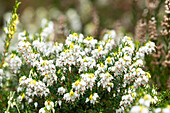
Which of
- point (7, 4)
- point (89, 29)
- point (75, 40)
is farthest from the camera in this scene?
point (7, 4)

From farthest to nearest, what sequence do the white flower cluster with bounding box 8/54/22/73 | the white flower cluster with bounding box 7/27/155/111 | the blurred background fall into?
1. the blurred background
2. the white flower cluster with bounding box 8/54/22/73
3. the white flower cluster with bounding box 7/27/155/111

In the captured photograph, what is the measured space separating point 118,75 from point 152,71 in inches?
58.4

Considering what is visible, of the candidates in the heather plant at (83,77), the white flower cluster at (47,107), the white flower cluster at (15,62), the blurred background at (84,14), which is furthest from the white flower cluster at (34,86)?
the blurred background at (84,14)

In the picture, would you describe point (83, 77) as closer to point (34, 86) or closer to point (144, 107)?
point (34, 86)

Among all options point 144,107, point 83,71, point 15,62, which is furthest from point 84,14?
point 144,107

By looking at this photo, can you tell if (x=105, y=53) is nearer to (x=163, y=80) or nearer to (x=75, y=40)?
(x=75, y=40)

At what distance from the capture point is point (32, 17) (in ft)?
32.9

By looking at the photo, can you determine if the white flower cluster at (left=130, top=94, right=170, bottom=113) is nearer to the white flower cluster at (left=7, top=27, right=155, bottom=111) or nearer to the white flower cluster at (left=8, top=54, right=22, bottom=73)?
the white flower cluster at (left=7, top=27, right=155, bottom=111)

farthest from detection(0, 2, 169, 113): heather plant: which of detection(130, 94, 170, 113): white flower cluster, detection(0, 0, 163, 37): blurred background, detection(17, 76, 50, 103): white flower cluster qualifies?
detection(0, 0, 163, 37): blurred background

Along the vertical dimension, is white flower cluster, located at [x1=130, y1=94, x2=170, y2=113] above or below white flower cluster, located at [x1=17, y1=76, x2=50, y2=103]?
below

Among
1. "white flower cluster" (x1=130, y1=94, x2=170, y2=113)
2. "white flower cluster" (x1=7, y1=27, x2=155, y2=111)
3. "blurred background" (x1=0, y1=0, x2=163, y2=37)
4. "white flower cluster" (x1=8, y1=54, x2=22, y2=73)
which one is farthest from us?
"blurred background" (x1=0, y1=0, x2=163, y2=37)

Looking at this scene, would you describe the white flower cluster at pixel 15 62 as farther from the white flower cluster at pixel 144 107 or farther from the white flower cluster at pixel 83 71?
the white flower cluster at pixel 144 107

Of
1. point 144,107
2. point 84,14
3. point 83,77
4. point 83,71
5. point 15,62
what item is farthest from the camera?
point 84,14

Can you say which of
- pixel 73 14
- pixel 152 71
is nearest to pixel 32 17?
pixel 73 14
